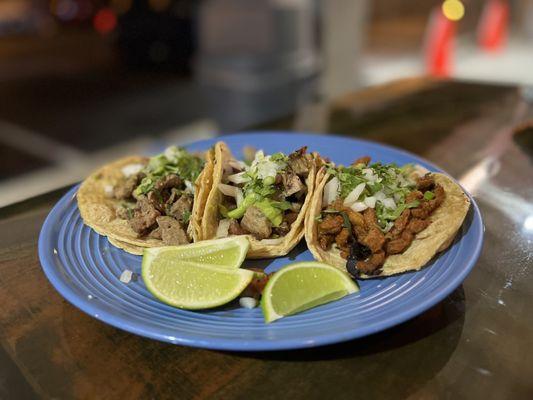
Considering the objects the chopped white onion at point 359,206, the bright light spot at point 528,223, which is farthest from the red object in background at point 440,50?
the chopped white onion at point 359,206

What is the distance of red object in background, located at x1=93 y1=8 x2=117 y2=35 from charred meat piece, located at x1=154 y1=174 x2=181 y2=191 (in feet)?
23.4

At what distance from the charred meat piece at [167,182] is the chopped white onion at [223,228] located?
28 cm

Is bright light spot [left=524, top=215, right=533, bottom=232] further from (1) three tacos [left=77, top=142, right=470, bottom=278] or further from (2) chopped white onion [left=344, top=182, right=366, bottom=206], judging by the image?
(2) chopped white onion [left=344, top=182, right=366, bottom=206]

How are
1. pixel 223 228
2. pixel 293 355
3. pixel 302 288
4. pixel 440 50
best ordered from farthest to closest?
pixel 440 50 → pixel 223 228 → pixel 302 288 → pixel 293 355

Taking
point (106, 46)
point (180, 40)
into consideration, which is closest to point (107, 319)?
point (180, 40)

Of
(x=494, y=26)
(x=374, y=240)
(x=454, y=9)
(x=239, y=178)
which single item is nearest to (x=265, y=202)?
(x=239, y=178)

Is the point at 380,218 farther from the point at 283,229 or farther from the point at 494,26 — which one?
the point at 494,26

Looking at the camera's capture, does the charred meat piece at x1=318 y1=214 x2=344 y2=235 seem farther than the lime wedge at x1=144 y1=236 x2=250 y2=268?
Yes

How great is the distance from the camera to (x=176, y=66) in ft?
26.9

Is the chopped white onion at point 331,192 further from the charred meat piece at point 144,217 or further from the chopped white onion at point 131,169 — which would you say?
the chopped white onion at point 131,169

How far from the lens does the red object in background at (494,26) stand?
913 centimetres

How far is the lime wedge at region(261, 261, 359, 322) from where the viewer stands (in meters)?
1.42

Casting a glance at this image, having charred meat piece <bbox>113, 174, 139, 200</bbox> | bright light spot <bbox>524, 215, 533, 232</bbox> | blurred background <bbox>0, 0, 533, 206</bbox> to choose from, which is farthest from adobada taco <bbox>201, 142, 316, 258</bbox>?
blurred background <bbox>0, 0, 533, 206</bbox>

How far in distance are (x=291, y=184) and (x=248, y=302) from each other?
1.88 ft
